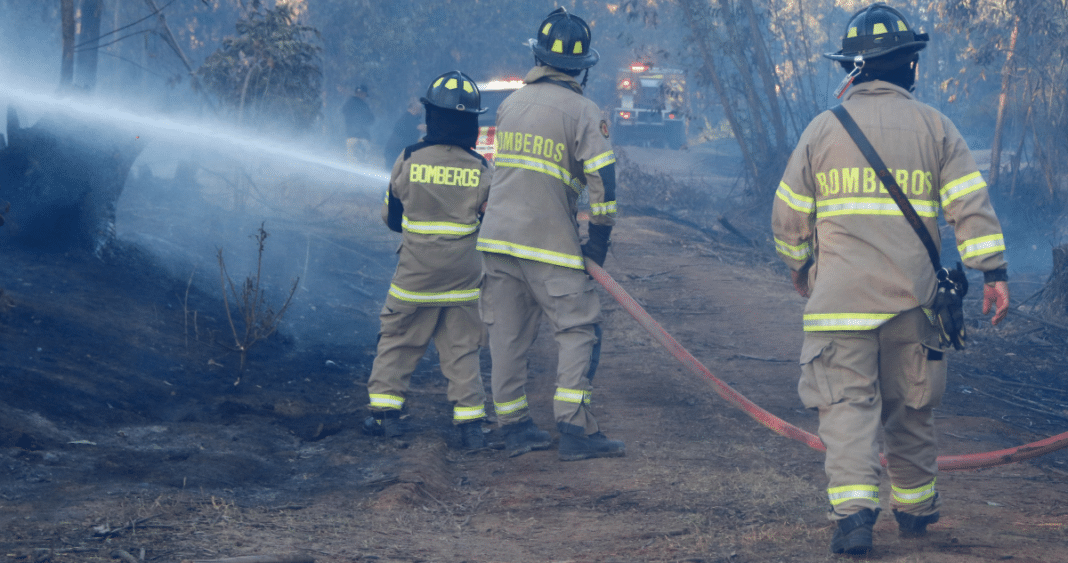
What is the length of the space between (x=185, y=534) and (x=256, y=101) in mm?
8394

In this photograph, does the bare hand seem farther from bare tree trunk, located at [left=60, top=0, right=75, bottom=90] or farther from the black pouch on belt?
bare tree trunk, located at [left=60, top=0, right=75, bottom=90]

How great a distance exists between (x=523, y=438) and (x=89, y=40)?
576cm

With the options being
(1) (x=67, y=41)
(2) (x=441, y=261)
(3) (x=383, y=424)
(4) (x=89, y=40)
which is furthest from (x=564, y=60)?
(4) (x=89, y=40)

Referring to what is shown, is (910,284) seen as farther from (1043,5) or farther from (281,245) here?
(1043,5)

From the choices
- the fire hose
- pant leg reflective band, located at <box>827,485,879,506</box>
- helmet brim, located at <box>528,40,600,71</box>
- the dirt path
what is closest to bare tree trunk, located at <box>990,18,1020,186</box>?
the dirt path

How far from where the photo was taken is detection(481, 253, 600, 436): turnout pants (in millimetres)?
4457

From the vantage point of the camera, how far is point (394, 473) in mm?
4266

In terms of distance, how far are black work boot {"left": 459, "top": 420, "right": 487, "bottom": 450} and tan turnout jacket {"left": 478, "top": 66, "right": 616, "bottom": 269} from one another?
1.03 metres

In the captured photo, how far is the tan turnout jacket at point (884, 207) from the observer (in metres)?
3.09

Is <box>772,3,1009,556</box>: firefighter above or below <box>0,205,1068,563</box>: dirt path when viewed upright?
above

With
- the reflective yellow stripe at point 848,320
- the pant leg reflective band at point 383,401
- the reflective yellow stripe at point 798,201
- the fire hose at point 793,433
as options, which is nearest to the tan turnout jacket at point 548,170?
the fire hose at point 793,433

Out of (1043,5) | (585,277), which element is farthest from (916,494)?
(1043,5)

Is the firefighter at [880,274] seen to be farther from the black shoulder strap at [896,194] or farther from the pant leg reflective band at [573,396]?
the pant leg reflective band at [573,396]

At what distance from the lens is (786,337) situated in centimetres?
750
